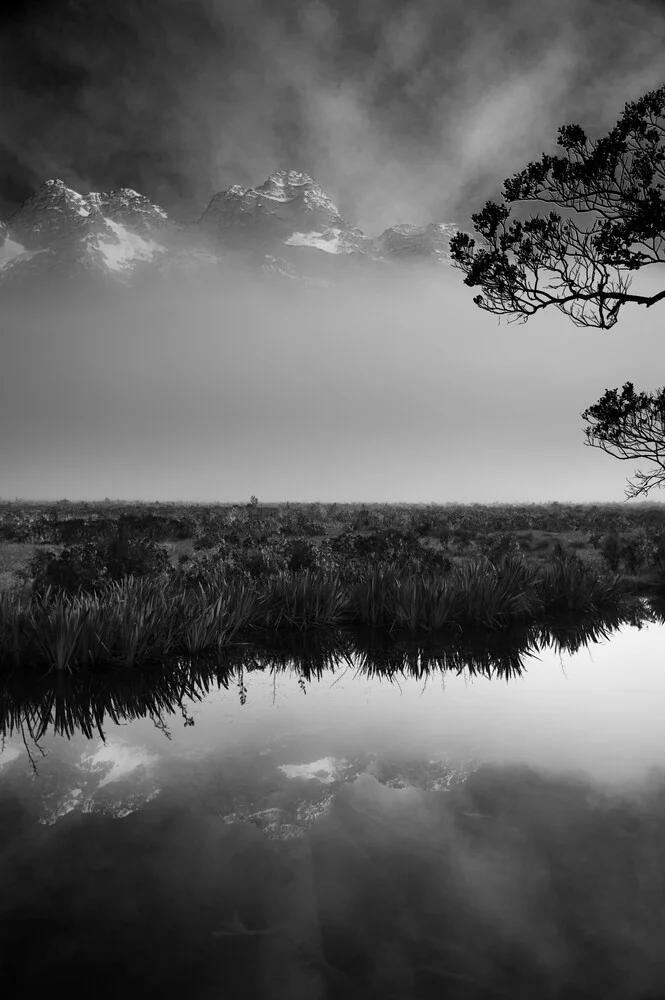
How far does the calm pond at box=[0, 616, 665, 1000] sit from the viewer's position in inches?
83.5

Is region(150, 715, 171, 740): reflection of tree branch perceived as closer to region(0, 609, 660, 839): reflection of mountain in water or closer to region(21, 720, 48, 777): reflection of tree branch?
region(0, 609, 660, 839): reflection of mountain in water

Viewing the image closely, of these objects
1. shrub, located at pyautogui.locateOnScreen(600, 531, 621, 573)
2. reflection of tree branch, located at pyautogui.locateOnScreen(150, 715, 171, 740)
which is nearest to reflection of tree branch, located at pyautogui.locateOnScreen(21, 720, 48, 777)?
reflection of tree branch, located at pyautogui.locateOnScreen(150, 715, 171, 740)

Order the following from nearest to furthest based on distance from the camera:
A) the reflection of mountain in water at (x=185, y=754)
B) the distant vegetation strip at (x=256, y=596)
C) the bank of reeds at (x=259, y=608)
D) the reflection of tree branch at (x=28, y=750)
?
the reflection of mountain in water at (x=185, y=754) < the reflection of tree branch at (x=28, y=750) < the bank of reeds at (x=259, y=608) < the distant vegetation strip at (x=256, y=596)

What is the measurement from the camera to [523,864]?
2.74m

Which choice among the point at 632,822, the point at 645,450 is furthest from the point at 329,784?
the point at 645,450

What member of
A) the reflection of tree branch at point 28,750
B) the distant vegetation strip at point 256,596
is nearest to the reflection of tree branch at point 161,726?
the reflection of tree branch at point 28,750

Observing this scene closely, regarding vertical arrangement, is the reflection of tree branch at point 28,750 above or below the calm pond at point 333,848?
below

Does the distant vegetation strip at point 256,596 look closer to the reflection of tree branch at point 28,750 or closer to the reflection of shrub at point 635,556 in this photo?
the reflection of shrub at point 635,556

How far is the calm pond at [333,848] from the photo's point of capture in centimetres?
212

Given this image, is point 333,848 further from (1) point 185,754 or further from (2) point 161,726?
(2) point 161,726

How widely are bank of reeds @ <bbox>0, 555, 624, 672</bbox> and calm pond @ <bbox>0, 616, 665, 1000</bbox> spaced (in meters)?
1.49

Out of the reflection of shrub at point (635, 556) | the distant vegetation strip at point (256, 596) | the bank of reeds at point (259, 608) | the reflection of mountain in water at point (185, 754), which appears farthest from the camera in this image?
the reflection of shrub at point (635, 556)

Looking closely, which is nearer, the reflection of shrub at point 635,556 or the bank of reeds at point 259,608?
the bank of reeds at point 259,608

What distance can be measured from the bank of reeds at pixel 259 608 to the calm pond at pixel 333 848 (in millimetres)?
1486
